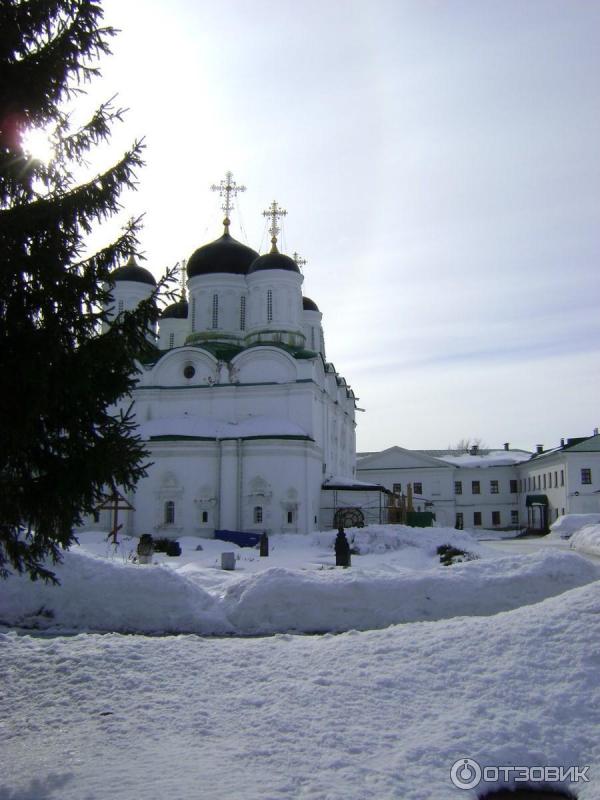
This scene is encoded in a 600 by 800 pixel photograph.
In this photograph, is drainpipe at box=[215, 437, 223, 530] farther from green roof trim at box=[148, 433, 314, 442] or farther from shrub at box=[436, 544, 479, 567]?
shrub at box=[436, 544, 479, 567]

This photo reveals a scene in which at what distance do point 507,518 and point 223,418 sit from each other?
1194 inches

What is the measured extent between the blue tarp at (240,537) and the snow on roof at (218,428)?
442 centimetres

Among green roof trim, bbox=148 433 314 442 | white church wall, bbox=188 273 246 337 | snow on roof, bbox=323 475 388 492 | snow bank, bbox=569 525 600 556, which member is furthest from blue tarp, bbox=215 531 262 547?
snow bank, bbox=569 525 600 556

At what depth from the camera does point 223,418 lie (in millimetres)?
34531

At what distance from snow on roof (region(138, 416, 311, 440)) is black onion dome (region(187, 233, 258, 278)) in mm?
8433

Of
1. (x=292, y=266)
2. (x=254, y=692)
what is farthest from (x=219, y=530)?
(x=254, y=692)

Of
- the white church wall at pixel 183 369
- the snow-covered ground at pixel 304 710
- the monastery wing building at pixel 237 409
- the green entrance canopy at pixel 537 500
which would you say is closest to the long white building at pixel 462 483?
the green entrance canopy at pixel 537 500

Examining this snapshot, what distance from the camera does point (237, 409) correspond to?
113ft

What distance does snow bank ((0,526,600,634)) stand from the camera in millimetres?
11711

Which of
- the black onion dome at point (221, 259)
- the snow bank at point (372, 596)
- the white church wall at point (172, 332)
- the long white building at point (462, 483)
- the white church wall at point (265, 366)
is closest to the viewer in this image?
the snow bank at point (372, 596)

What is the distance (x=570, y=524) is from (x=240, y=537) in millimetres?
19752

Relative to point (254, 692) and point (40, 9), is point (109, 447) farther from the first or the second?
point (40, 9)

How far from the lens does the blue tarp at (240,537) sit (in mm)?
28469

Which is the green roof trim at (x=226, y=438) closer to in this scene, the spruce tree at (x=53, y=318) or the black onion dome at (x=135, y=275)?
the black onion dome at (x=135, y=275)
